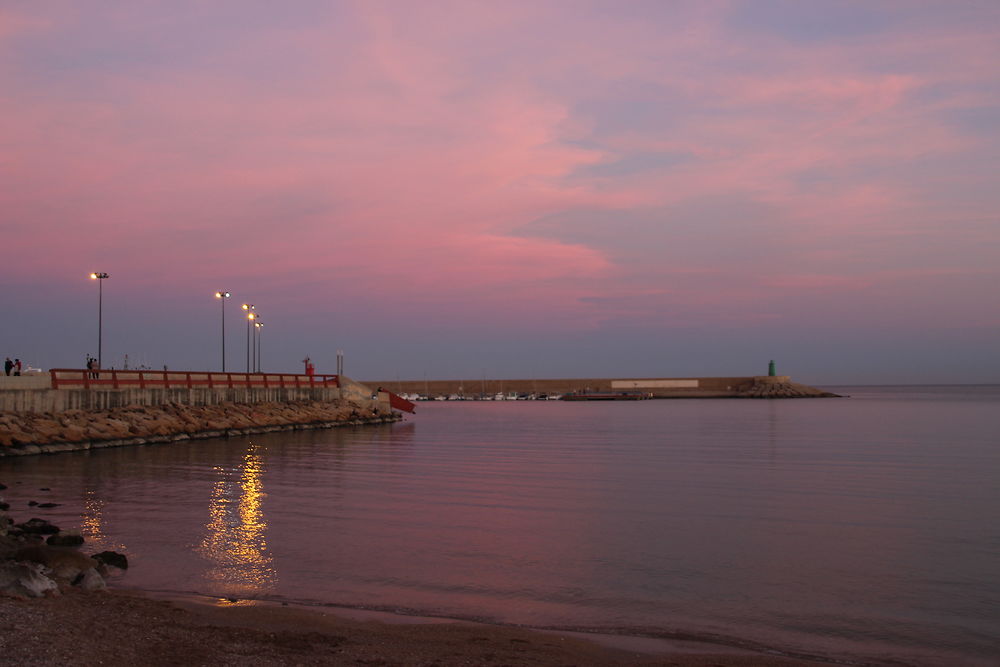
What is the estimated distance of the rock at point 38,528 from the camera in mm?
14156

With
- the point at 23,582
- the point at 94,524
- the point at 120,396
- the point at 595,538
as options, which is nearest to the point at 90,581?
the point at 23,582

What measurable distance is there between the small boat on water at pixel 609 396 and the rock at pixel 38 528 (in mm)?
134365

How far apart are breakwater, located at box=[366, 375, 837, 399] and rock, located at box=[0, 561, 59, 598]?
146039 millimetres

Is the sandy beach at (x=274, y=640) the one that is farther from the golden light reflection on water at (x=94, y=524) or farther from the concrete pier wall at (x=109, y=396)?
the concrete pier wall at (x=109, y=396)

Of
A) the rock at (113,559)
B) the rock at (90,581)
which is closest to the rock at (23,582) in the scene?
the rock at (90,581)

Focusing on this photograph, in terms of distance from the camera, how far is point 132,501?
61.2ft

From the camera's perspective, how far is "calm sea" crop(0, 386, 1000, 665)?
9.89 metres

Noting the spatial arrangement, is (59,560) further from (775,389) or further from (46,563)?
(775,389)

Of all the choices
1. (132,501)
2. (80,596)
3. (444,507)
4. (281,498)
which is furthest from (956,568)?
(132,501)

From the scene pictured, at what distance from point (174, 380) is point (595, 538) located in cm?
3801

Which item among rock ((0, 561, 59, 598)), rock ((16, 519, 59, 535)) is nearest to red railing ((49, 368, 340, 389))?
rock ((16, 519, 59, 535))

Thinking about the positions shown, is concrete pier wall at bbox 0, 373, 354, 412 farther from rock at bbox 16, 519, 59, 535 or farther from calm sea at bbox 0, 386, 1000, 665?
rock at bbox 16, 519, 59, 535

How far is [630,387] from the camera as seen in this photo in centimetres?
16438


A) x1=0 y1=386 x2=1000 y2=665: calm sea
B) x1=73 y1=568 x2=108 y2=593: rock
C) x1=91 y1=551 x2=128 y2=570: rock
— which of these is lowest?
x1=0 y1=386 x2=1000 y2=665: calm sea
